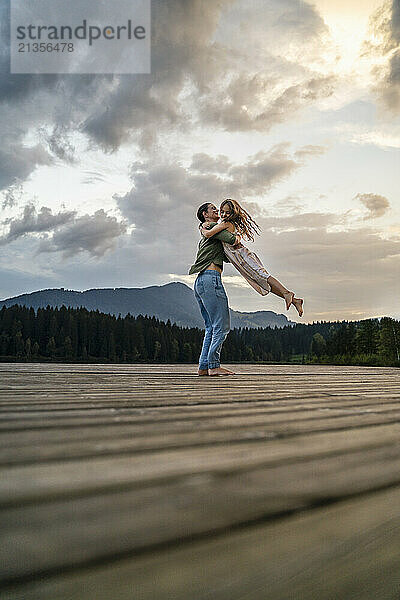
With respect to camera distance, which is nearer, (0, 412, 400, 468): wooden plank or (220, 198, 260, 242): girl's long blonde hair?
(0, 412, 400, 468): wooden plank

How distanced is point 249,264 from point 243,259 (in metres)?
0.09

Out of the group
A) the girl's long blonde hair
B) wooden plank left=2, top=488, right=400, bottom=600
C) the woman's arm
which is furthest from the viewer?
the girl's long blonde hair

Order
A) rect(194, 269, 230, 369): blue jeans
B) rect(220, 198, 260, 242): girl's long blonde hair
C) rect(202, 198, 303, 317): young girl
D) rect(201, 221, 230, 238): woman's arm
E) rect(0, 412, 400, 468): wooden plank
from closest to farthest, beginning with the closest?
rect(0, 412, 400, 468): wooden plank, rect(194, 269, 230, 369): blue jeans, rect(201, 221, 230, 238): woman's arm, rect(202, 198, 303, 317): young girl, rect(220, 198, 260, 242): girl's long blonde hair

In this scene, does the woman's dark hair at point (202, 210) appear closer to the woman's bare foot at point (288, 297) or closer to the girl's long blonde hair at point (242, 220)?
the girl's long blonde hair at point (242, 220)

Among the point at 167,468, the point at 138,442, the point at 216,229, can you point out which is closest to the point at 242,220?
the point at 216,229

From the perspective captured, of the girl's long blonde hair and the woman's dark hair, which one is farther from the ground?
the woman's dark hair

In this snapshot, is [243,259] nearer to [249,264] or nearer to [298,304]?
[249,264]

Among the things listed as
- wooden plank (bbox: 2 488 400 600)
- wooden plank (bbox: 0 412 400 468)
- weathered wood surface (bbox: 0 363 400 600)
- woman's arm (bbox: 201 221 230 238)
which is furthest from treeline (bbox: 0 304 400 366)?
wooden plank (bbox: 2 488 400 600)

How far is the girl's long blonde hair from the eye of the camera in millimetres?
5465

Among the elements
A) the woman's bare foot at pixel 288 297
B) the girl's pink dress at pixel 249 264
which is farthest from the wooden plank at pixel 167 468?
the girl's pink dress at pixel 249 264

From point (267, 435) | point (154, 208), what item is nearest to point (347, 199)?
point (267, 435)

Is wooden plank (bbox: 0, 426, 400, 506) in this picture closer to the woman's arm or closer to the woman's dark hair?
the woman's arm

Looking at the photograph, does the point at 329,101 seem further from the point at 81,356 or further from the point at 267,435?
the point at 81,356

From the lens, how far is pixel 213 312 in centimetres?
521
